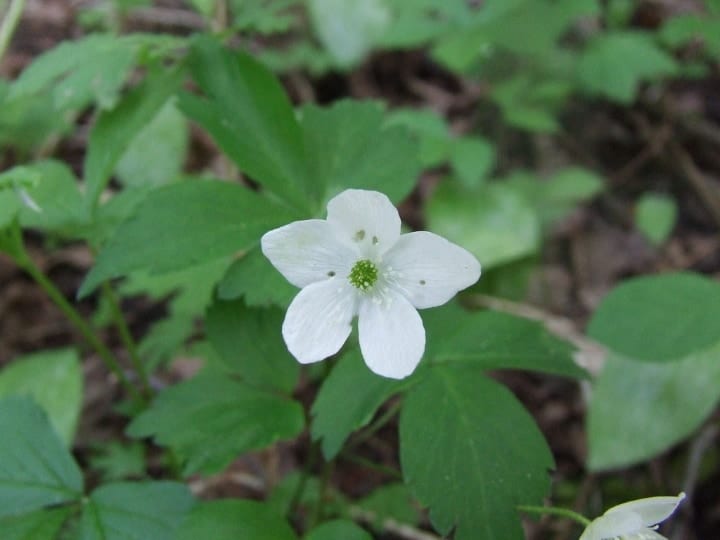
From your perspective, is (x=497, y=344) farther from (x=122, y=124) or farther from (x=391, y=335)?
(x=122, y=124)

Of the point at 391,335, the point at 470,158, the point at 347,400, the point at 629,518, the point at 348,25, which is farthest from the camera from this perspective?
the point at 348,25

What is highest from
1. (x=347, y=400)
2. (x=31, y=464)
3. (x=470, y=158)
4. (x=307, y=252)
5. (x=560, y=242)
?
(x=307, y=252)

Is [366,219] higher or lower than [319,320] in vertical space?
higher

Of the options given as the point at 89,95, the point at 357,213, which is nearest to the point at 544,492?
the point at 357,213

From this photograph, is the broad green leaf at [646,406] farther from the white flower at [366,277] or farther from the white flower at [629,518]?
the white flower at [366,277]

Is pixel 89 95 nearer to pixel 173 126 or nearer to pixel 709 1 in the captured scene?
pixel 173 126

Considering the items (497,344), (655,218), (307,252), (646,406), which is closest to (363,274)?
(307,252)

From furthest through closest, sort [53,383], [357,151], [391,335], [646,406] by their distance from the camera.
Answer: [53,383]
[646,406]
[357,151]
[391,335]

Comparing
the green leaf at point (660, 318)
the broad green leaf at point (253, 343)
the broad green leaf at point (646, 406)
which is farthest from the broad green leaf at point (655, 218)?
the broad green leaf at point (253, 343)
